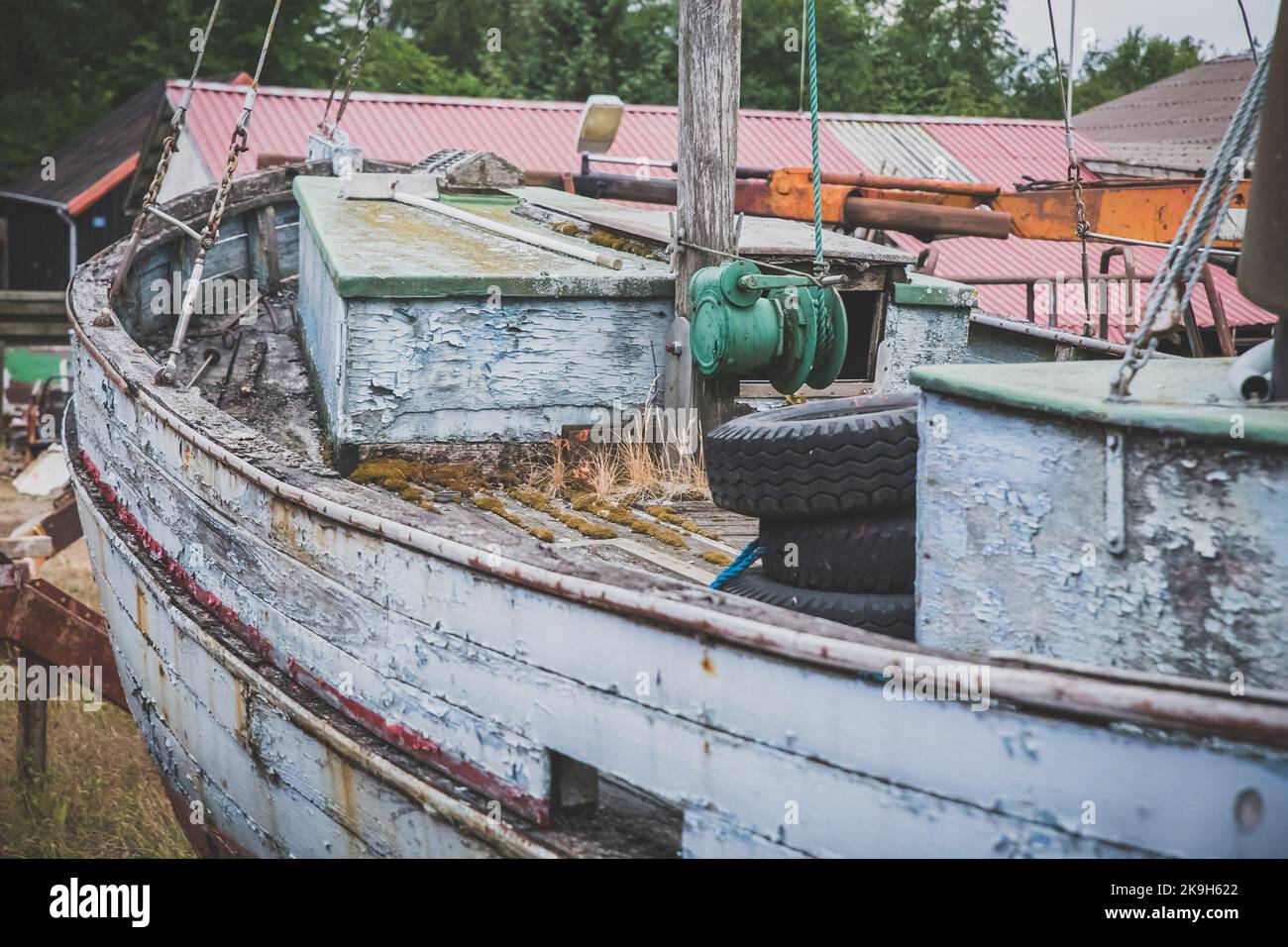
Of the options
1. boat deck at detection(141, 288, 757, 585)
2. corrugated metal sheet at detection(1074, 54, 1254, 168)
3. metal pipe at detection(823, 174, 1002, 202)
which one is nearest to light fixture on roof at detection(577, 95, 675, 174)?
metal pipe at detection(823, 174, 1002, 202)

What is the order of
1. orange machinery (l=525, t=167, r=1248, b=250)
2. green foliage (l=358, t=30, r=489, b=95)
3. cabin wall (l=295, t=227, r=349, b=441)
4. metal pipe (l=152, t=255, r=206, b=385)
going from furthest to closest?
1. green foliage (l=358, t=30, r=489, b=95)
2. orange machinery (l=525, t=167, r=1248, b=250)
3. metal pipe (l=152, t=255, r=206, b=385)
4. cabin wall (l=295, t=227, r=349, b=441)

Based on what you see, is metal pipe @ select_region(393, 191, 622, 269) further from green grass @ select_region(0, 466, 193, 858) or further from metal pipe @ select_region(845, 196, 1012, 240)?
metal pipe @ select_region(845, 196, 1012, 240)

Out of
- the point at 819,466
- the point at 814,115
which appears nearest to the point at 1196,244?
the point at 819,466

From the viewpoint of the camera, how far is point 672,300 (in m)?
5.55

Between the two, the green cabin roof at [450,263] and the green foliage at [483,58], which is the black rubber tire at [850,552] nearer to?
the green cabin roof at [450,263]

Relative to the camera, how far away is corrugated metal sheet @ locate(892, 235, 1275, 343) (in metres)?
18.4

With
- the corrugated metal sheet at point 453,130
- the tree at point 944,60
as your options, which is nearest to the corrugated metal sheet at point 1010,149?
the corrugated metal sheet at point 453,130

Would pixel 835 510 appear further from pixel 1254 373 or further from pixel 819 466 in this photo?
pixel 1254 373

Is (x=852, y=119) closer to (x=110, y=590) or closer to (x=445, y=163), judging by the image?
(x=445, y=163)

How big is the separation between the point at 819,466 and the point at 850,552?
0.78 ft

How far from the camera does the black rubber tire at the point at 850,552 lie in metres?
3.44

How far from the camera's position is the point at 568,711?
3.17 m

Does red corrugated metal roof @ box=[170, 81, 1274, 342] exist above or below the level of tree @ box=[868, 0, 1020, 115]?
below
